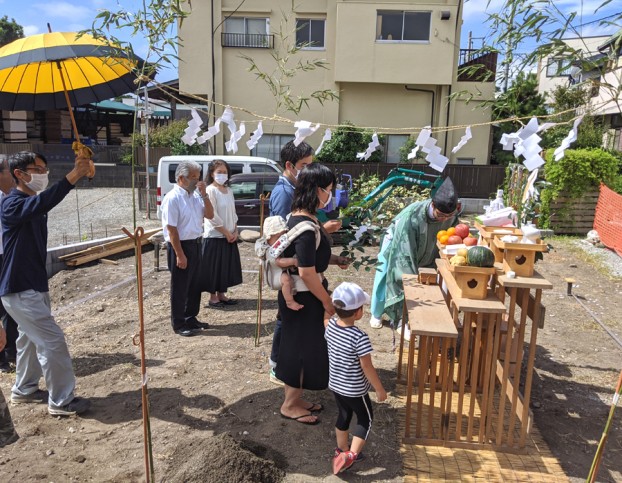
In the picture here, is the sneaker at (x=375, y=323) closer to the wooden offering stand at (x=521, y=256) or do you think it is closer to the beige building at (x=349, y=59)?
the wooden offering stand at (x=521, y=256)

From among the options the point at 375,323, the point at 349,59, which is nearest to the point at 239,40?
the point at 349,59

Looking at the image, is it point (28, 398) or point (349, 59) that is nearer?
point (28, 398)

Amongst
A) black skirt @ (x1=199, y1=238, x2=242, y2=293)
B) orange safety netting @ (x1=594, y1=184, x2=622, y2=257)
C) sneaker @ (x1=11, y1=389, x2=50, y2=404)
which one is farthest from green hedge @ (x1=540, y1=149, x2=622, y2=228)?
sneaker @ (x1=11, y1=389, x2=50, y2=404)

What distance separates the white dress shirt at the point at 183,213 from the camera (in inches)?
186

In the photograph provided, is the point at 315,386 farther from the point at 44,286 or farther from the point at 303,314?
the point at 44,286

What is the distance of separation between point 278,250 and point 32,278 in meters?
1.70

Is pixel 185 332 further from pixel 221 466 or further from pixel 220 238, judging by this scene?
pixel 221 466

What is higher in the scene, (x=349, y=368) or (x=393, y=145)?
(x=393, y=145)

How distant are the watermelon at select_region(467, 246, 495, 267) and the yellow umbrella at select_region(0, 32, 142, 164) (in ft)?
8.04

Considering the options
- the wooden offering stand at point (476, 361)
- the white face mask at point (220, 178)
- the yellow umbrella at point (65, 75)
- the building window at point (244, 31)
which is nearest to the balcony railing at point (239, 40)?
the building window at point (244, 31)

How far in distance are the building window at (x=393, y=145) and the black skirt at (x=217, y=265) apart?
1259 cm

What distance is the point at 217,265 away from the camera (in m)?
5.68

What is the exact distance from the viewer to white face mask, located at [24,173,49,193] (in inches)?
131

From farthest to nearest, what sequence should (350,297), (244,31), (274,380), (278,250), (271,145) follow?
(271,145) < (244,31) < (274,380) < (278,250) < (350,297)
